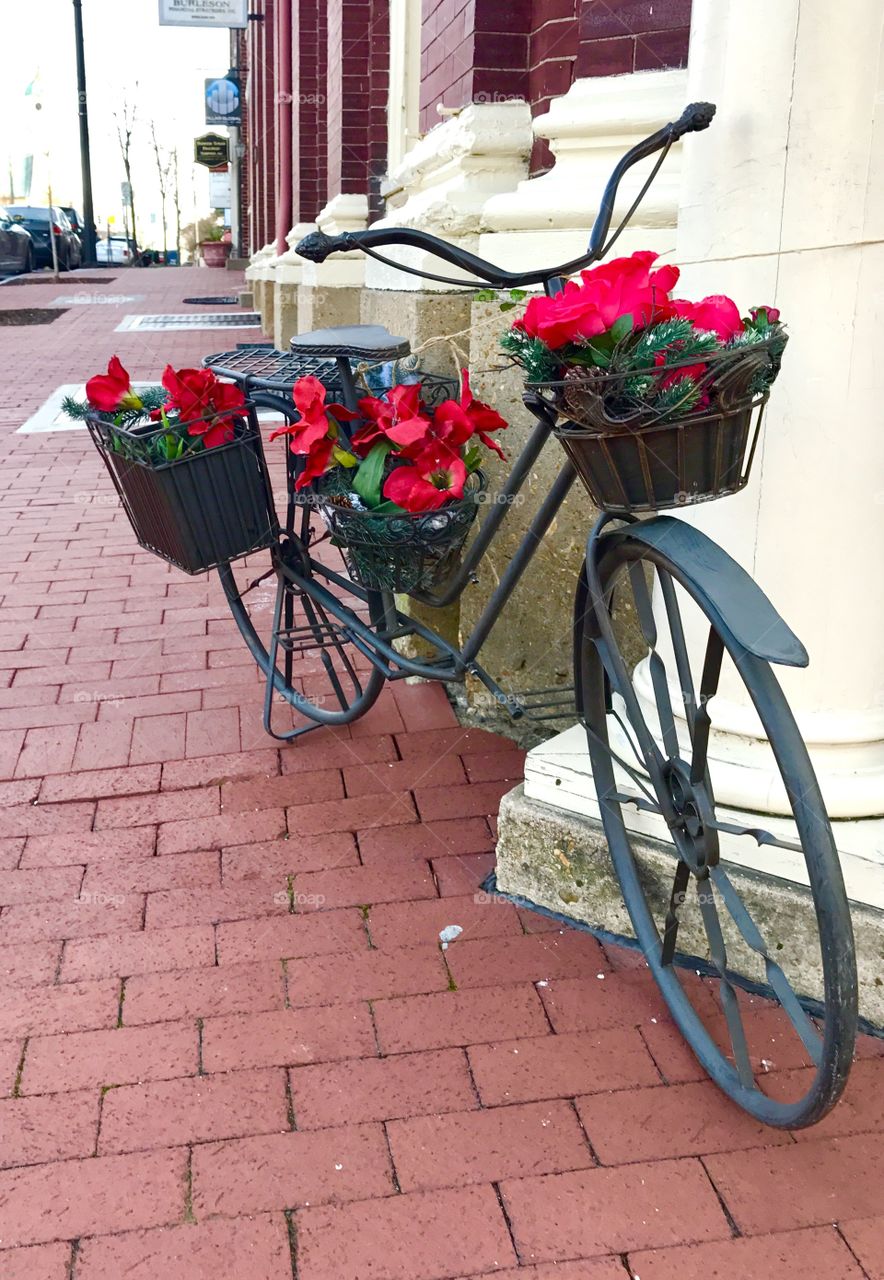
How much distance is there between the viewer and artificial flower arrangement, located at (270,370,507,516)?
2680 millimetres

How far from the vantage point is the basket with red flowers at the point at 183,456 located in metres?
3.04

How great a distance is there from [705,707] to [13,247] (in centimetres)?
3405

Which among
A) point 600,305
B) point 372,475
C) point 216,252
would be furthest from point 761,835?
point 216,252

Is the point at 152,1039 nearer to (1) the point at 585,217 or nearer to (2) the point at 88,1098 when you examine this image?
(2) the point at 88,1098

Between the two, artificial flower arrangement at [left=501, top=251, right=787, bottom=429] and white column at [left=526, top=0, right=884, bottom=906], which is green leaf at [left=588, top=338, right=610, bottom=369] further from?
white column at [left=526, top=0, right=884, bottom=906]

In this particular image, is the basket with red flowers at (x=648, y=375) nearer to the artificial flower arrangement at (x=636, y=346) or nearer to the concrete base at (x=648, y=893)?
the artificial flower arrangement at (x=636, y=346)

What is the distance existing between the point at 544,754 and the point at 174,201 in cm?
6625

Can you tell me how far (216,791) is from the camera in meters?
3.34

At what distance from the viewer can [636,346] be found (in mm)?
1833

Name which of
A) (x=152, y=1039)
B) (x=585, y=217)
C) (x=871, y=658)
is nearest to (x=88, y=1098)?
(x=152, y=1039)

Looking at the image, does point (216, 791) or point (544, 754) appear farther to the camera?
point (216, 791)

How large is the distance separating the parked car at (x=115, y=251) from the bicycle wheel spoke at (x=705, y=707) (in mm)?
48760

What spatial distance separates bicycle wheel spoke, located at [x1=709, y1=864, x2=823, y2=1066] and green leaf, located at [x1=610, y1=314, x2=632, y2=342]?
946mm

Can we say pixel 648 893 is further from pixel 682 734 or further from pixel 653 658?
pixel 653 658
